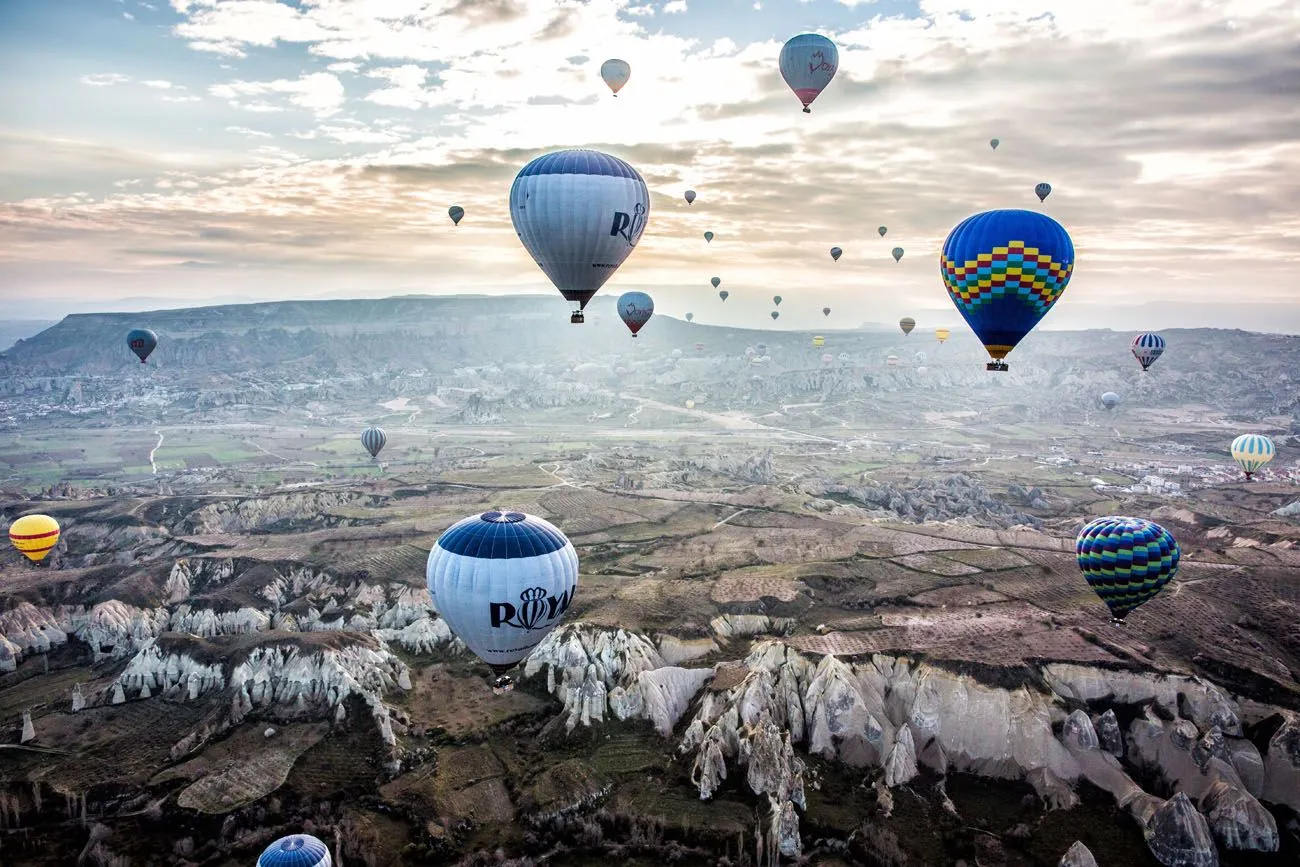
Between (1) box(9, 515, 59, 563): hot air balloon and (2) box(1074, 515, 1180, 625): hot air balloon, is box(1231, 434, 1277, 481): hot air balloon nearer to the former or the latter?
(2) box(1074, 515, 1180, 625): hot air balloon

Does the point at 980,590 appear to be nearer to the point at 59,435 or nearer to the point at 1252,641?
the point at 1252,641

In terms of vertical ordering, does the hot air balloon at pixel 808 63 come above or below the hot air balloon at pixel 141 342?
above

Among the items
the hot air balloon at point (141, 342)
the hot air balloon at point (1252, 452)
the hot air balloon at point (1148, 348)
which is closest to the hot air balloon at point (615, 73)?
the hot air balloon at point (1148, 348)

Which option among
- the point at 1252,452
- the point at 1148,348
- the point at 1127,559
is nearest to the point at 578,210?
the point at 1127,559

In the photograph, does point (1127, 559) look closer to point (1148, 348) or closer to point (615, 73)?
point (615, 73)

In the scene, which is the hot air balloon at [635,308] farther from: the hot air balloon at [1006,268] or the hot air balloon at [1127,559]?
the hot air balloon at [1127,559]

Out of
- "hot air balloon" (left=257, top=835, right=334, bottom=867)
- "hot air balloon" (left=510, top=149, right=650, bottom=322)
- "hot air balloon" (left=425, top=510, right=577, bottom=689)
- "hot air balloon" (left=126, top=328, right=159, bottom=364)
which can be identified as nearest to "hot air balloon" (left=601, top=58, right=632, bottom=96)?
"hot air balloon" (left=510, top=149, right=650, bottom=322)

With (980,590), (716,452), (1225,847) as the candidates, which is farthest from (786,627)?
(716,452)
